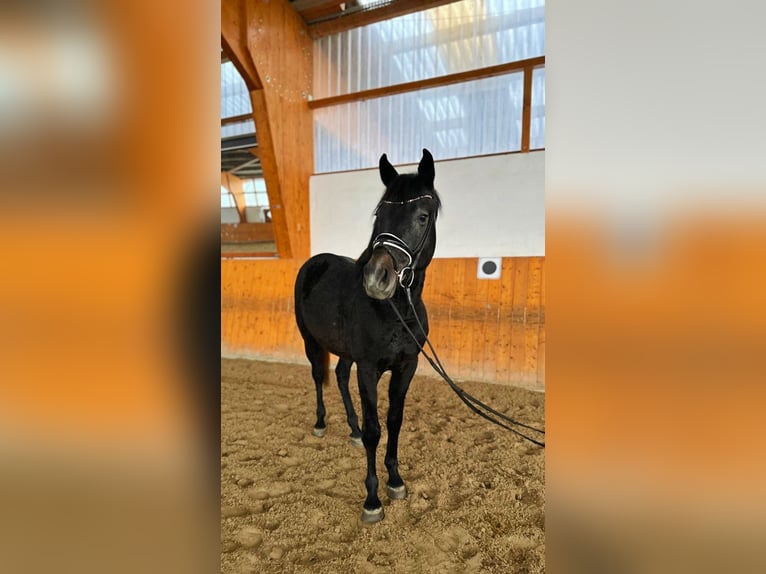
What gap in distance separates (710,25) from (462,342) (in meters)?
3.89

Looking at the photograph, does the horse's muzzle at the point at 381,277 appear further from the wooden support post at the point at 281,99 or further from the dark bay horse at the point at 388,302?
the wooden support post at the point at 281,99

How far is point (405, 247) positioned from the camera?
163 centimetres

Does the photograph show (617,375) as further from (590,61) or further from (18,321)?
(18,321)

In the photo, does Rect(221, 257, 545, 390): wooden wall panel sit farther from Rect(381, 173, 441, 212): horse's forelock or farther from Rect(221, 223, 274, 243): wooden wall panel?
Rect(381, 173, 441, 212): horse's forelock

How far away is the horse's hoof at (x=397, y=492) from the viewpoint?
1.89m

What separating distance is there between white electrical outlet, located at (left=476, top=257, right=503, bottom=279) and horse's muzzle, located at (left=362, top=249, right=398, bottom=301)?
284 centimetres

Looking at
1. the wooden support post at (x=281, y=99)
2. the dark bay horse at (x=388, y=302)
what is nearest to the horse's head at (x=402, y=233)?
the dark bay horse at (x=388, y=302)

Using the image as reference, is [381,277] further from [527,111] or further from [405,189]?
[527,111]

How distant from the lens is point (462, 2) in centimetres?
473

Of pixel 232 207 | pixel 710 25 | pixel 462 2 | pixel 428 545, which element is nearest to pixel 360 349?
pixel 428 545

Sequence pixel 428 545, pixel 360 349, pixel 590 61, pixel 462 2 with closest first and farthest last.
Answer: pixel 590 61
pixel 428 545
pixel 360 349
pixel 462 2

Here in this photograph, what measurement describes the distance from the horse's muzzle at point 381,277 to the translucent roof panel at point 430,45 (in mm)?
4128

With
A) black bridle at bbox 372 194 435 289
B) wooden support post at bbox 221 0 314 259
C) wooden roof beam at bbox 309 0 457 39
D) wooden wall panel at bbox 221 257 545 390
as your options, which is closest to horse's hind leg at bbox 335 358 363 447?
black bridle at bbox 372 194 435 289

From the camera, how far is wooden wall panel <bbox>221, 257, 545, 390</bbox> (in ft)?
12.7
